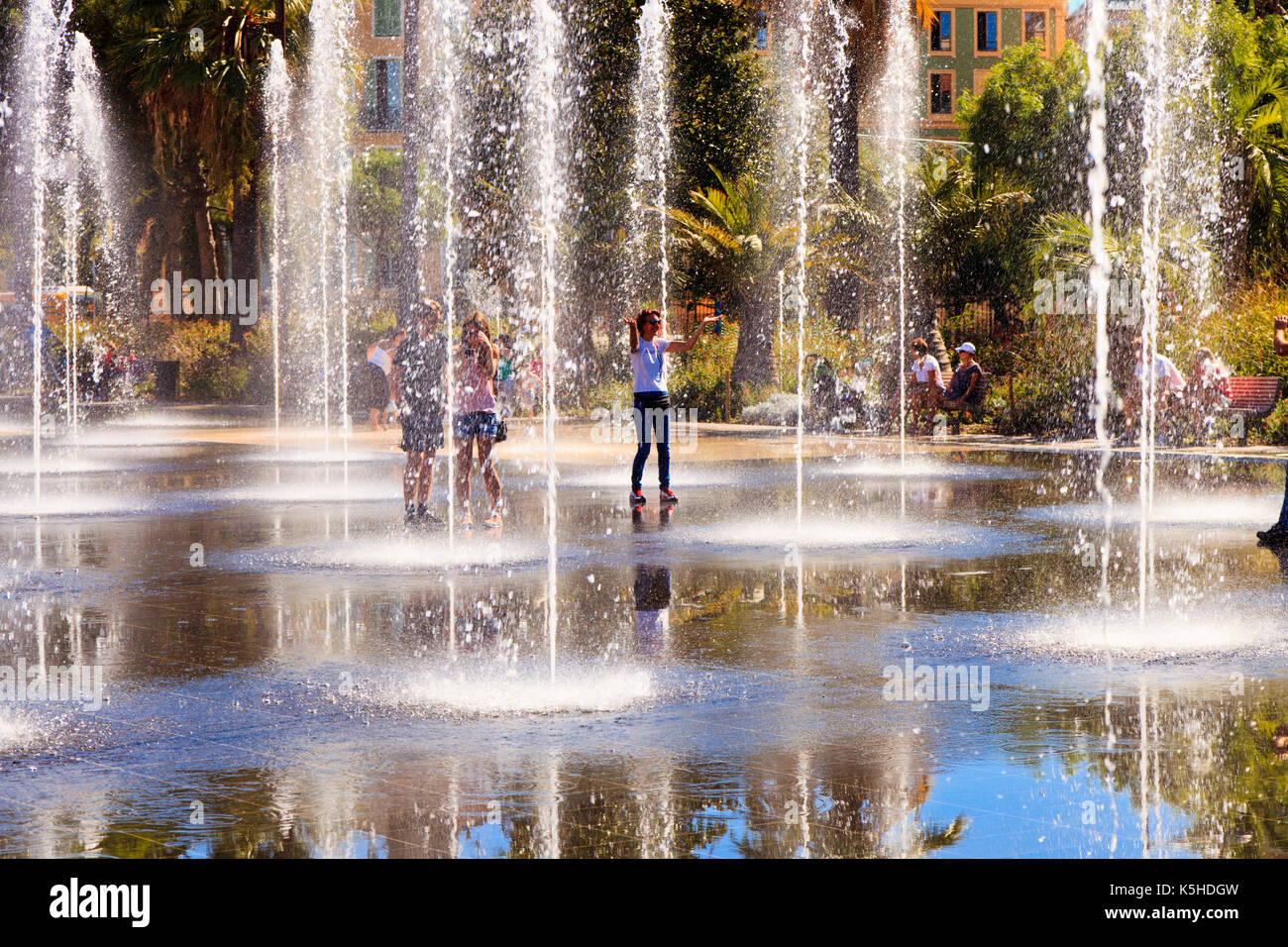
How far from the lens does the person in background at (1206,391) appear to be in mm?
22000

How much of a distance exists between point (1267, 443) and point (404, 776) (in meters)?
18.4

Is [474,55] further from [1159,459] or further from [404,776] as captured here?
[404,776]

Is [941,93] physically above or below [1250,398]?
above

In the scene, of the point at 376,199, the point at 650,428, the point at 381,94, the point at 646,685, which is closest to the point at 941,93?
the point at 376,199

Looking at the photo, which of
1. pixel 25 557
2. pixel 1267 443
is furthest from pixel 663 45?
pixel 25 557

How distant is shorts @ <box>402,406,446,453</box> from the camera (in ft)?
44.0

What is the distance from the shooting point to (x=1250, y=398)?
2194 cm

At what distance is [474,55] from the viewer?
1474 inches

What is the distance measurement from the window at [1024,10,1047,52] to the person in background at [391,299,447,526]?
78.5 meters

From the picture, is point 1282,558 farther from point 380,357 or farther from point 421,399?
point 380,357

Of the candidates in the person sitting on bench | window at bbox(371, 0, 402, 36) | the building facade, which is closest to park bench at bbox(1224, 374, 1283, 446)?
the person sitting on bench

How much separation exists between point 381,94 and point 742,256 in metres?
40.6

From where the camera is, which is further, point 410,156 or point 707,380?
point 707,380
